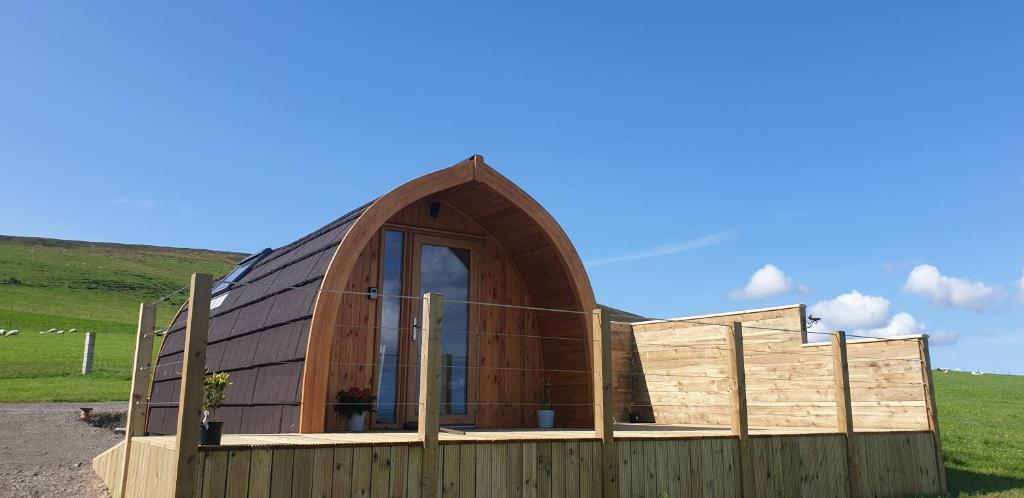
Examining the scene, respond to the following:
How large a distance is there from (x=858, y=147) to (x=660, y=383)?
472 cm

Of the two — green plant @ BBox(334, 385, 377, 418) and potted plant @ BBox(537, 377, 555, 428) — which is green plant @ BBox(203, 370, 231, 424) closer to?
green plant @ BBox(334, 385, 377, 418)

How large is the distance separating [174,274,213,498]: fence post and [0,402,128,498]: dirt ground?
3.99 metres

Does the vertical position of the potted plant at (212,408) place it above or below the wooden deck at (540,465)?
above

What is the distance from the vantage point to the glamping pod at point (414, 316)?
6.88m

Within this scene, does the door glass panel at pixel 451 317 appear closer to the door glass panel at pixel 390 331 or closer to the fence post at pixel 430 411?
the door glass panel at pixel 390 331

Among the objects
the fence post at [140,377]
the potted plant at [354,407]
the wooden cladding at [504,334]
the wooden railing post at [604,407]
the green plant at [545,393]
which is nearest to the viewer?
the wooden railing post at [604,407]

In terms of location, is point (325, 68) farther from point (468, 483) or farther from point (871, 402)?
point (871, 402)

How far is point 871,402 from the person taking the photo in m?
8.16

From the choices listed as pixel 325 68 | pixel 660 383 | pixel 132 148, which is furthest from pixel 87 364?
pixel 660 383

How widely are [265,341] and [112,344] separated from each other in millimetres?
25430

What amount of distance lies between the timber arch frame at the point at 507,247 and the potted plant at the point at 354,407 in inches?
6.4

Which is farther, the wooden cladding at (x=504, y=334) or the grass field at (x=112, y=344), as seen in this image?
the grass field at (x=112, y=344)

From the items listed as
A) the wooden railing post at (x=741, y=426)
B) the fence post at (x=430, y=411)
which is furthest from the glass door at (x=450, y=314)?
the fence post at (x=430, y=411)

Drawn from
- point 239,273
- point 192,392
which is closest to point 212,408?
point 192,392
